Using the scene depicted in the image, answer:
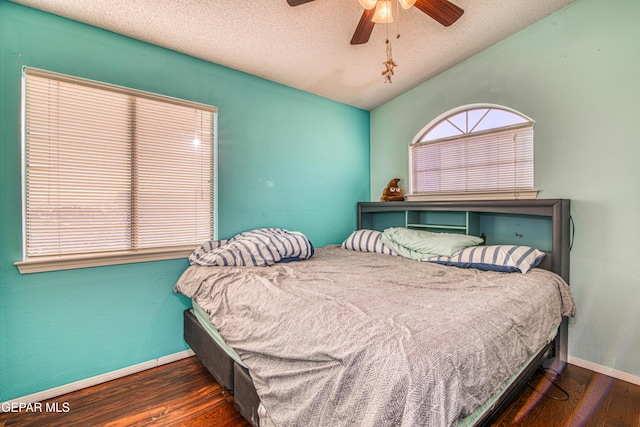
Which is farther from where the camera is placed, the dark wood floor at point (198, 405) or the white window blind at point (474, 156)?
the white window blind at point (474, 156)

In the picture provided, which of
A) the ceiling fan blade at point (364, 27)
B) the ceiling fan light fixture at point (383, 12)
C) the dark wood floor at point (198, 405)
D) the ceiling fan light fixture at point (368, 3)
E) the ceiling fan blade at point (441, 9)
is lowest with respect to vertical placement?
the dark wood floor at point (198, 405)

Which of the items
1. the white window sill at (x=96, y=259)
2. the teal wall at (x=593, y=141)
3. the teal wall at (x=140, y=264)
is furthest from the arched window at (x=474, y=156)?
the white window sill at (x=96, y=259)

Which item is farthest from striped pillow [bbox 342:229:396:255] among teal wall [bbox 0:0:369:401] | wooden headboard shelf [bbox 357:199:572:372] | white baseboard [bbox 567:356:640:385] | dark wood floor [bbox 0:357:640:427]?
white baseboard [bbox 567:356:640:385]

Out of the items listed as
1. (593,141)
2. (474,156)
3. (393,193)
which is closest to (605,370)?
(593,141)

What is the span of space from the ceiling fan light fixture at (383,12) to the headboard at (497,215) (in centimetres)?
166

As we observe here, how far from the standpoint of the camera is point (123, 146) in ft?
6.47

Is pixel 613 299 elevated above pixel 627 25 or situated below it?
below

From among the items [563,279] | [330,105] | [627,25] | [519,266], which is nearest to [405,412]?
[519,266]

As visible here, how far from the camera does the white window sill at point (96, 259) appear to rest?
5.45 ft

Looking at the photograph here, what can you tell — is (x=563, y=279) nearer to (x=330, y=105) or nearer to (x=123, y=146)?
(x=330, y=105)

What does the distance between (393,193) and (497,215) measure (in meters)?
1.07

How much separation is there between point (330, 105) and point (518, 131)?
1923 millimetres

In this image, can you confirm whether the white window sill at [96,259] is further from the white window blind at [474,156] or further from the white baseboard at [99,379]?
the white window blind at [474,156]

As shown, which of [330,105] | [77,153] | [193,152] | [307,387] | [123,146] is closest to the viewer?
[307,387]
